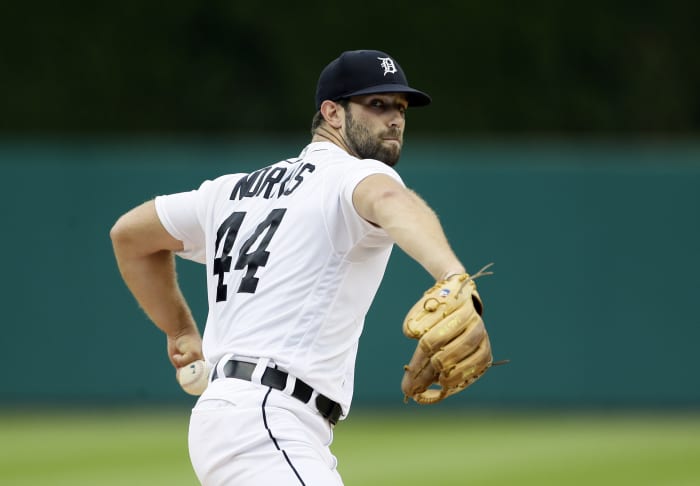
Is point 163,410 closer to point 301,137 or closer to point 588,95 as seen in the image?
point 301,137

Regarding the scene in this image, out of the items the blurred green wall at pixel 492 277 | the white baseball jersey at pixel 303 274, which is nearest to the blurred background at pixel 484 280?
the blurred green wall at pixel 492 277

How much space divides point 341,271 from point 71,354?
9.18 meters

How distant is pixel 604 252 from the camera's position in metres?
12.3

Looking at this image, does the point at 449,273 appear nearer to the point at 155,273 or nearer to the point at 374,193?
the point at 374,193

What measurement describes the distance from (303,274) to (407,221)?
52 cm

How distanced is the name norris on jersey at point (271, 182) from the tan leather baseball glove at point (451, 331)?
0.71 meters

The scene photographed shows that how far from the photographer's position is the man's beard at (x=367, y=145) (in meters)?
3.85

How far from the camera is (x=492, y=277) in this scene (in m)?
12.1

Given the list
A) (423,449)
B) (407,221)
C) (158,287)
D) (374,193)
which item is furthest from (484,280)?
(407,221)

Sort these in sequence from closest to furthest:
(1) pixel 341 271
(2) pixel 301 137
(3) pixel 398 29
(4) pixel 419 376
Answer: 1. (4) pixel 419 376
2. (1) pixel 341 271
3. (2) pixel 301 137
4. (3) pixel 398 29

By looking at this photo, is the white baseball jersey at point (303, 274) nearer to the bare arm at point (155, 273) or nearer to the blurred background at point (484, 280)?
the bare arm at point (155, 273)

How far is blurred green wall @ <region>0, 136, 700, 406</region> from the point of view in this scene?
12148 mm

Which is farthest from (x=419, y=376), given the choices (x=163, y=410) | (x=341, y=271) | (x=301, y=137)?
(x=301, y=137)

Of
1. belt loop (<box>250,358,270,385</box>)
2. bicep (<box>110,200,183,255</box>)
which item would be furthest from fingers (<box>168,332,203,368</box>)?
belt loop (<box>250,358,270,385</box>)
